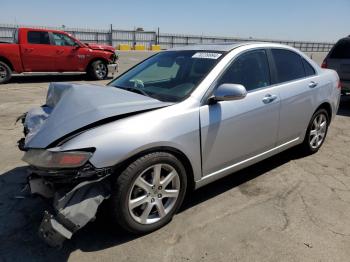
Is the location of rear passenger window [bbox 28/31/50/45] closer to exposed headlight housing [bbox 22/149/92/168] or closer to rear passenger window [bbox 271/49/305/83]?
rear passenger window [bbox 271/49/305/83]

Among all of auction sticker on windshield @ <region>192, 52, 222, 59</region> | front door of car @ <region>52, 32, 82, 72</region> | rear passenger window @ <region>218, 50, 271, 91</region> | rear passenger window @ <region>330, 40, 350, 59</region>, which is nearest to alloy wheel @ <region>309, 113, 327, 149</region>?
rear passenger window @ <region>218, 50, 271, 91</region>

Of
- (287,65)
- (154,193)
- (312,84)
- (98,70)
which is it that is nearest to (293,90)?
(287,65)

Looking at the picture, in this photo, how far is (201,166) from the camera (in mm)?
3295

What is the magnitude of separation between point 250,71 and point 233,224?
169cm

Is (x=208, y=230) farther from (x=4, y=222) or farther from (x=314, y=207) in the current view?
(x=4, y=222)

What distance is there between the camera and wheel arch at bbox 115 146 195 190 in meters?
2.72

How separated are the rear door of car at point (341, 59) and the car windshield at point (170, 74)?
18.8 feet

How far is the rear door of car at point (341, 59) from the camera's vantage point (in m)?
8.27

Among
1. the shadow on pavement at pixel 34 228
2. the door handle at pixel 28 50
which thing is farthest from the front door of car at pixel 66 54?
the shadow on pavement at pixel 34 228

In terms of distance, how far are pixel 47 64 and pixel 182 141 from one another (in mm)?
10435

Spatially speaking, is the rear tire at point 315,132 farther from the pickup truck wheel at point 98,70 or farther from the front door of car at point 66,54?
the front door of car at point 66,54

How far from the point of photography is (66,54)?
40.5 feet

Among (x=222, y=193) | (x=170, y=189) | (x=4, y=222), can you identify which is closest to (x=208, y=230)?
(x=170, y=189)

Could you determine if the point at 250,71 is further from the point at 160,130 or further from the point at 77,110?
the point at 77,110
